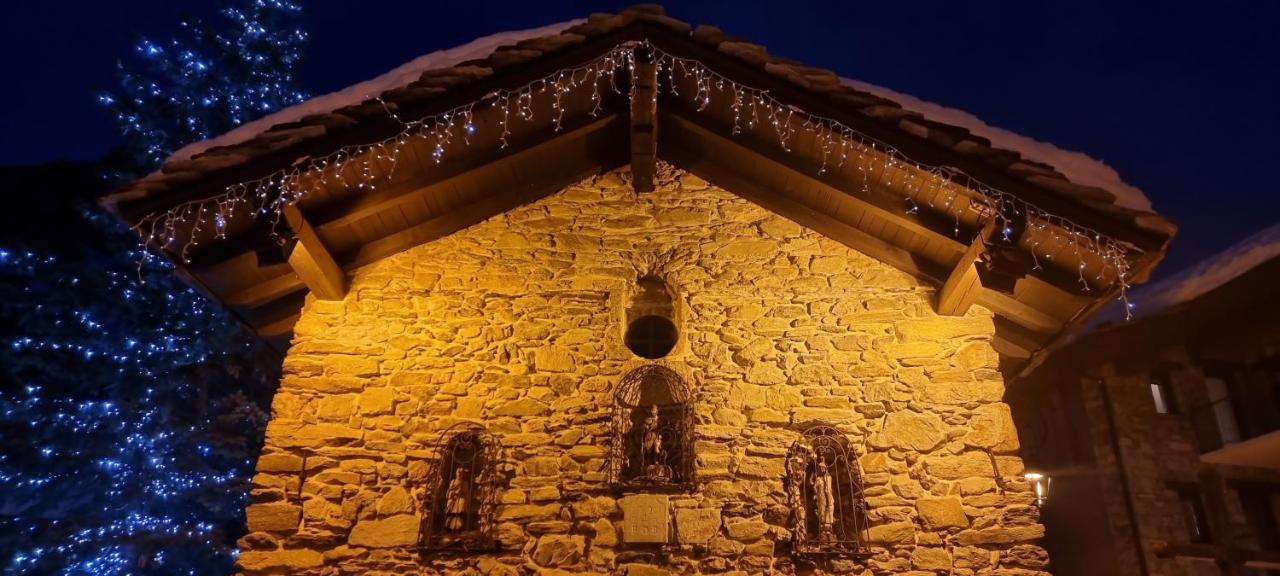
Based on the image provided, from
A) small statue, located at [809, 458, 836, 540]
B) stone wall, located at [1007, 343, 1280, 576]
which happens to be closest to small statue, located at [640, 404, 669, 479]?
small statue, located at [809, 458, 836, 540]

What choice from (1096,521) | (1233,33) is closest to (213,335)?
(1096,521)

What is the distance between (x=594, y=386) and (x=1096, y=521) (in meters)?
9.79

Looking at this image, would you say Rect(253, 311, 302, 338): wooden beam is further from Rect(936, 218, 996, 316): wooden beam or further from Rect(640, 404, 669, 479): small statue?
Rect(936, 218, 996, 316): wooden beam

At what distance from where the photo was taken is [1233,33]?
40406 mm

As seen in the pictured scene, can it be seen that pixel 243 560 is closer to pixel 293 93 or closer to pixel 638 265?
pixel 638 265

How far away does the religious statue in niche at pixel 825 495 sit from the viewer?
4.34 metres

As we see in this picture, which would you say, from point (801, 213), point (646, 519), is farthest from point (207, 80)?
point (646, 519)

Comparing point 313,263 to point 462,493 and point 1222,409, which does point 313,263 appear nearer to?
point 462,493

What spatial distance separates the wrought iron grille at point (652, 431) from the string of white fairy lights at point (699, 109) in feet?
5.88

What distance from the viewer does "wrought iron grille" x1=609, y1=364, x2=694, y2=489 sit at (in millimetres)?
4539

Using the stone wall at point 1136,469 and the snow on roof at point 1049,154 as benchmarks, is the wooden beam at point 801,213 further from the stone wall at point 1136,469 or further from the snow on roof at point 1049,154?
the stone wall at point 1136,469

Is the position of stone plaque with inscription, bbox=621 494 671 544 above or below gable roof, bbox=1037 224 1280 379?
below

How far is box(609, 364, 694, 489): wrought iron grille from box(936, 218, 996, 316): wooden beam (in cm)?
181

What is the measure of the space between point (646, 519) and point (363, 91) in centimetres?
336
